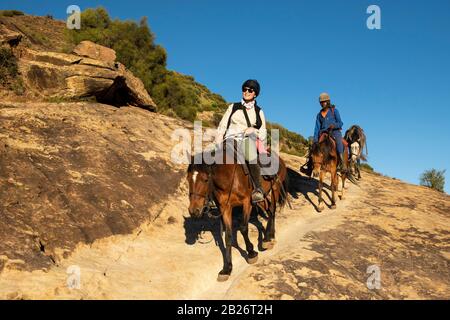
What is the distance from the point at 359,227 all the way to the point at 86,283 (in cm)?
746

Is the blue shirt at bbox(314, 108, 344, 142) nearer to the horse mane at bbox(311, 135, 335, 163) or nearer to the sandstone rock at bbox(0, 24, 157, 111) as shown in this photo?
the horse mane at bbox(311, 135, 335, 163)

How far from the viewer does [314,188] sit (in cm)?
1527

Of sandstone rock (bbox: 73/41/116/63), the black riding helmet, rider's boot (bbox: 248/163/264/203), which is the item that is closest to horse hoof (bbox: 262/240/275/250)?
rider's boot (bbox: 248/163/264/203)

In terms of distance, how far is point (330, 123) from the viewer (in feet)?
42.5

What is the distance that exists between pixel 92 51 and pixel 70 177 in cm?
1035

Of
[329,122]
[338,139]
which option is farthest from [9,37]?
[338,139]

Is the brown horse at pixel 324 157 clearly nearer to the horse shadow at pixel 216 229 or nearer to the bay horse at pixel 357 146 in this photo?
the horse shadow at pixel 216 229

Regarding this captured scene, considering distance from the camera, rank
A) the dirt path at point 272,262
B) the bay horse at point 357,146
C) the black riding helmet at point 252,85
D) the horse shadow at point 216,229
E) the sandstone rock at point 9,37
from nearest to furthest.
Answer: the dirt path at point 272,262 < the black riding helmet at point 252,85 < the horse shadow at point 216,229 < the sandstone rock at point 9,37 < the bay horse at point 357,146

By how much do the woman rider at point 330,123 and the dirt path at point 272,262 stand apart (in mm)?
2352

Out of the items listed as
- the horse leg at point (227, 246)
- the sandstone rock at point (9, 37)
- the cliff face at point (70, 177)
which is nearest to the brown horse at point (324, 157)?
the cliff face at point (70, 177)

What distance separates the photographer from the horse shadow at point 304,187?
558 inches

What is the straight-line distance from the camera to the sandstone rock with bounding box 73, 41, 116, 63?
55.5 feet
